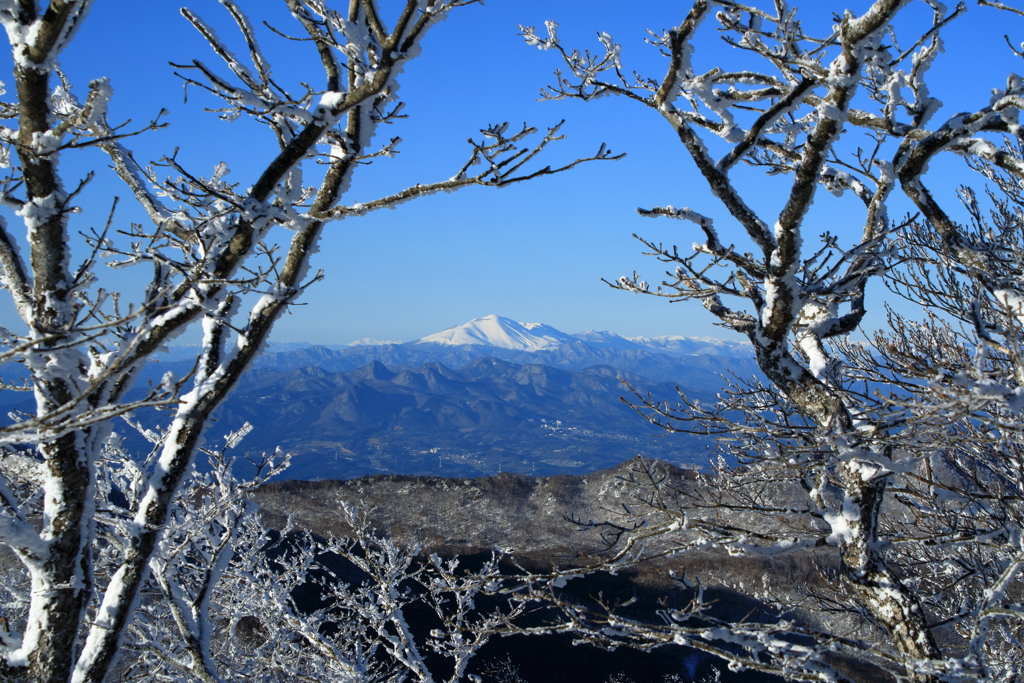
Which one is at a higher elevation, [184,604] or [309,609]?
[184,604]

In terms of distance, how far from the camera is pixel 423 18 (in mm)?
3148

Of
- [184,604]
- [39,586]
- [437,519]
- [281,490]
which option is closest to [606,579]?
[437,519]

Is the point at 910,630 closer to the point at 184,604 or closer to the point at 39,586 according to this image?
the point at 39,586

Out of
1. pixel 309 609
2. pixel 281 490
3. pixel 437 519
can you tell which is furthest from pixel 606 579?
pixel 281 490

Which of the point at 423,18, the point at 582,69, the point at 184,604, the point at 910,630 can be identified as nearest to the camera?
the point at 423,18

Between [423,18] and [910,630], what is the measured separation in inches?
207

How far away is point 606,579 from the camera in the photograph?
35250 mm

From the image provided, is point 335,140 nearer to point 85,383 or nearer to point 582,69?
point 85,383

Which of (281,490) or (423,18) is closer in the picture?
(423,18)

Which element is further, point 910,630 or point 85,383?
point 910,630

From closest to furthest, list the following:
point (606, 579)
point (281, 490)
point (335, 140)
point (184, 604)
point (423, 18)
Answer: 1. point (423, 18)
2. point (335, 140)
3. point (184, 604)
4. point (606, 579)
5. point (281, 490)

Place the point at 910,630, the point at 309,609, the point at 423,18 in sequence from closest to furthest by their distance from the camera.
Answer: the point at 423,18
the point at 910,630
the point at 309,609

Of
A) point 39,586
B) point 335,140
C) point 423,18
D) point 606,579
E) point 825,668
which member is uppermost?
point 423,18

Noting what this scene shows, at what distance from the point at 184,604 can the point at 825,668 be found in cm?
618
